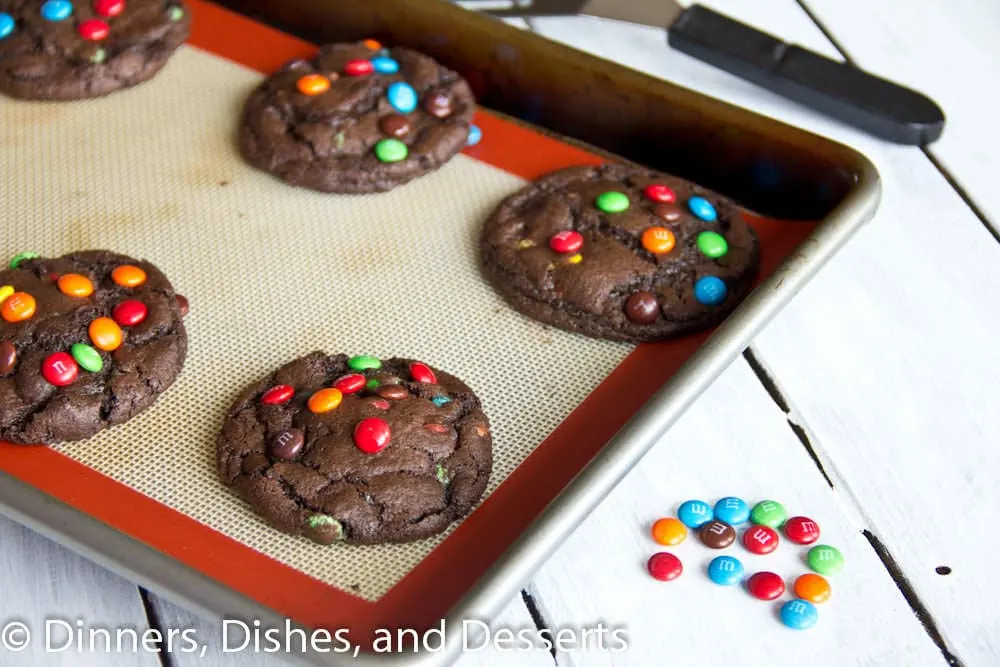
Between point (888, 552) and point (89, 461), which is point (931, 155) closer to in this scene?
point (888, 552)

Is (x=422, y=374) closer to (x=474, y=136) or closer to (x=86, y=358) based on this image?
(x=86, y=358)

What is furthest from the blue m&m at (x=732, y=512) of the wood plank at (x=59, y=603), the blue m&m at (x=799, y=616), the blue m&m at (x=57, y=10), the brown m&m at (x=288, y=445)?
the blue m&m at (x=57, y=10)

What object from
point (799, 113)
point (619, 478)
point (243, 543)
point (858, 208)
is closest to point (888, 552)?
point (619, 478)

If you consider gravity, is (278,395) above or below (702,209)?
below

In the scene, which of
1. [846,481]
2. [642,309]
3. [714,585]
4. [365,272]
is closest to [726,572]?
[714,585]

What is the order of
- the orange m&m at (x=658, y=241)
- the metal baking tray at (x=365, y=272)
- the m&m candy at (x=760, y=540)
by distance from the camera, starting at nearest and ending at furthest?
the metal baking tray at (x=365, y=272) < the m&m candy at (x=760, y=540) < the orange m&m at (x=658, y=241)

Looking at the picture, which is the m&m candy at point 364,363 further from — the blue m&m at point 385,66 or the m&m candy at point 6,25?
Result: the m&m candy at point 6,25
